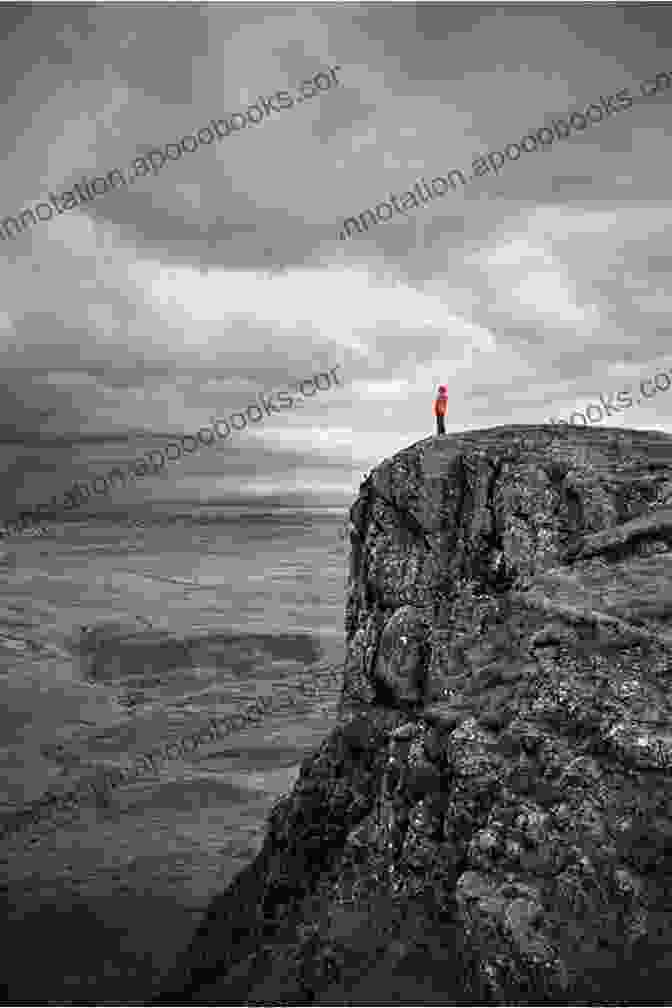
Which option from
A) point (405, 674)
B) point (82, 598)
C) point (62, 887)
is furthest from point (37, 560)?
point (405, 674)

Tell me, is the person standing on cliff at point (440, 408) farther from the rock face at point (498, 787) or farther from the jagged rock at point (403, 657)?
the jagged rock at point (403, 657)

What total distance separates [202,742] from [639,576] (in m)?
32.2

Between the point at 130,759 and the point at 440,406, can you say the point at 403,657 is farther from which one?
the point at 130,759

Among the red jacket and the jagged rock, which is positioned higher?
the red jacket

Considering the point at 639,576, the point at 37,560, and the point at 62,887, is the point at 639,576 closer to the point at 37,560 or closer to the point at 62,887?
the point at 62,887

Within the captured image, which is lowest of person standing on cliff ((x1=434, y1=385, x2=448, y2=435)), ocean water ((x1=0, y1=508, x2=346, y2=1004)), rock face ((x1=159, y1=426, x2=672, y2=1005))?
ocean water ((x1=0, y1=508, x2=346, y2=1004))

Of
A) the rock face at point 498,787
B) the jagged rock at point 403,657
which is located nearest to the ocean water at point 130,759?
the rock face at point 498,787

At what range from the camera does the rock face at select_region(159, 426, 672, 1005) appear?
7617mm

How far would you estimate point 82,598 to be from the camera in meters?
95.2

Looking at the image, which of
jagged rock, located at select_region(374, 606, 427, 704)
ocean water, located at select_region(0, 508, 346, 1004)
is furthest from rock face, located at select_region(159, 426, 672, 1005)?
ocean water, located at select_region(0, 508, 346, 1004)

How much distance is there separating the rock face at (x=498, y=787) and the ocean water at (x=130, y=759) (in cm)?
663

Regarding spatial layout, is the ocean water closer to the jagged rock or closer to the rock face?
the rock face

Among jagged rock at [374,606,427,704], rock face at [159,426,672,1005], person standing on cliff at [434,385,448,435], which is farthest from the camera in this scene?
person standing on cliff at [434,385,448,435]

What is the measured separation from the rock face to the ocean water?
21.8ft
